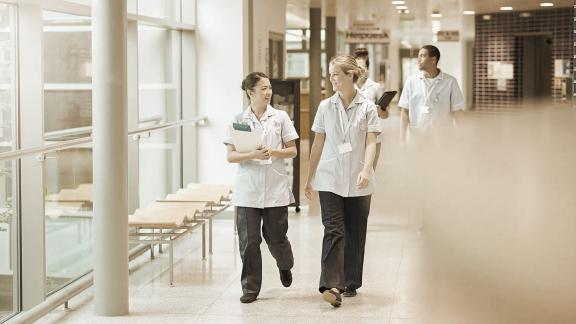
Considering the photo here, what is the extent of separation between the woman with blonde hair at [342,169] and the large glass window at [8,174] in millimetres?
1683

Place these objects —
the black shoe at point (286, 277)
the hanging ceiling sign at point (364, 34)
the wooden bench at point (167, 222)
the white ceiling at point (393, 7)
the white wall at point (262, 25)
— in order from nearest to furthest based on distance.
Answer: the black shoe at point (286, 277) → the wooden bench at point (167, 222) → the white wall at point (262, 25) → the white ceiling at point (393, 7) → the hanging ceiling sign at point (364, 34)

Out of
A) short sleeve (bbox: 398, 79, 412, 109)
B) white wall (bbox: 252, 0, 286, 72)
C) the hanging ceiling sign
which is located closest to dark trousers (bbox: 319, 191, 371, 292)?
short sleeve (bbox: 398, 79, 412, 109)

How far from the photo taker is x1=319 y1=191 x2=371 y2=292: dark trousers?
210 inches

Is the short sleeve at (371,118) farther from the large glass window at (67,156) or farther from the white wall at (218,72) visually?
the white wall at (218,72)

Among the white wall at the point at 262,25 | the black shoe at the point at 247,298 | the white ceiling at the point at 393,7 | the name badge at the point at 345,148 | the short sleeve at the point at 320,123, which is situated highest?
the white ceiling at the point at 393,7

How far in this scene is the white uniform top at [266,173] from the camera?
5582mm

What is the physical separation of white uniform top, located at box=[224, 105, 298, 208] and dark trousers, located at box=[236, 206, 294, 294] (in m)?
0.06

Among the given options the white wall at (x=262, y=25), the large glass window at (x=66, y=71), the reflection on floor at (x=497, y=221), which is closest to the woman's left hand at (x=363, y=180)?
the large glass window at (x=66, y=71)

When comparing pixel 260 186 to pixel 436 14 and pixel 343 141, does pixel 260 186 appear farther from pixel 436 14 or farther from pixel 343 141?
pixel 436 14

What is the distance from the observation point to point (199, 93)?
9.60m

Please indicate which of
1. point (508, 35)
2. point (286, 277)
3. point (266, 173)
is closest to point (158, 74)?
point (266, 173)

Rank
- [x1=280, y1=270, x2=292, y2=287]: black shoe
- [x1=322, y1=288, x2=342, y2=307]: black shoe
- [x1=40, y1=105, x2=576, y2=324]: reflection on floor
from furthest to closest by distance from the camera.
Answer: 1. [x1=280, y1=270, x2=292, y2=287]: black shoe
2. [x1=322, y1=288, x2=342, y2=307]: black shoe
3. [x1=40, y1=105, x2=576, y2=324]: reflection on floor

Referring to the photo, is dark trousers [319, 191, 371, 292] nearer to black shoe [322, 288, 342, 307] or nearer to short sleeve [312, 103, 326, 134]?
black shoe [322, 288, 342, 307]

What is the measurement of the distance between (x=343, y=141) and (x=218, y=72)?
14.4ft
